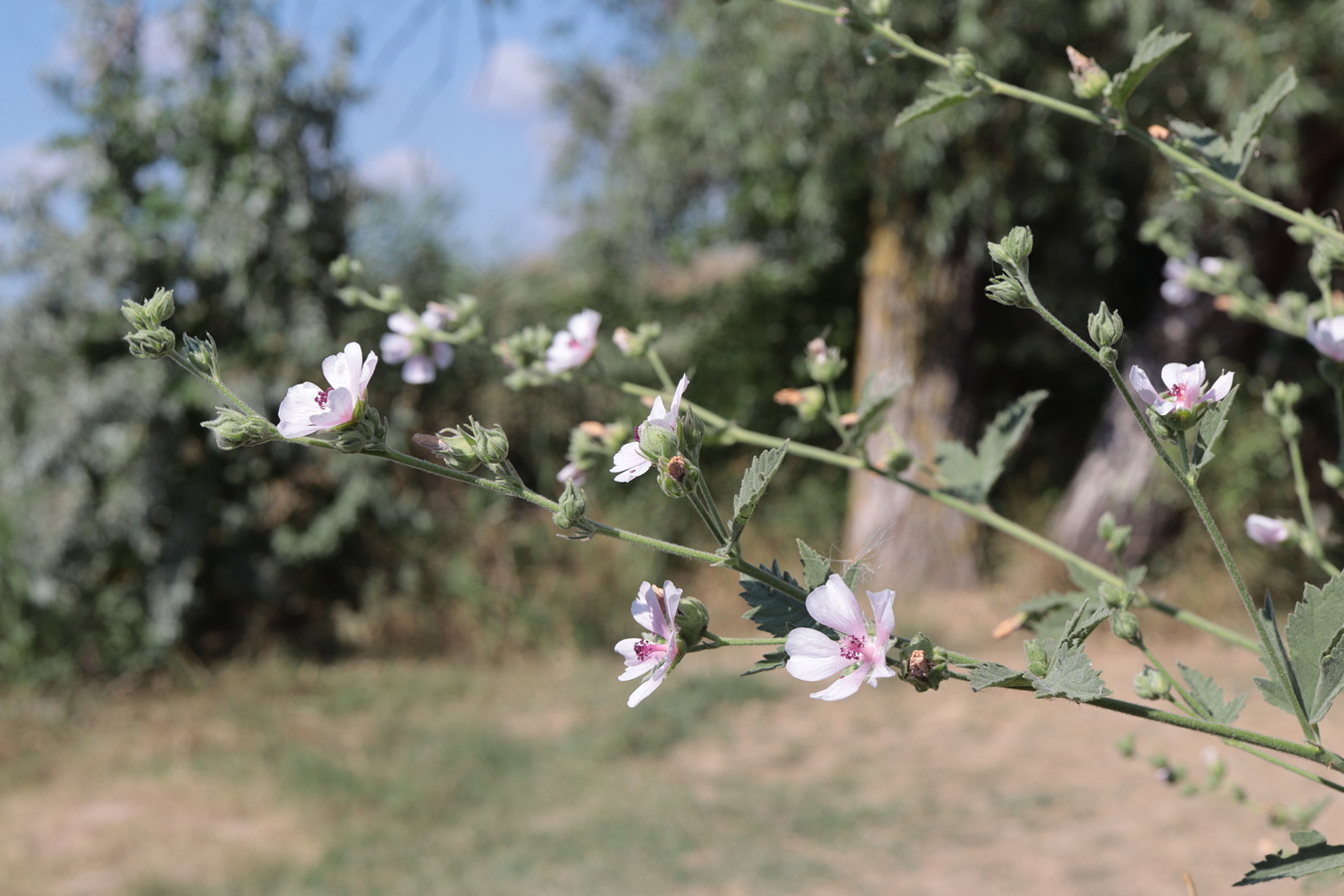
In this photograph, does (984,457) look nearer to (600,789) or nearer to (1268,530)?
(1268,530)

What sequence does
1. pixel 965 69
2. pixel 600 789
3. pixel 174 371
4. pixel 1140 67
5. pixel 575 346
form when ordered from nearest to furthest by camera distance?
pixel 1140 67, pixel 965 69, pixel 575 346, pixel 600 789, pixel 174 371

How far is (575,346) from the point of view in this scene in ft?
4.44

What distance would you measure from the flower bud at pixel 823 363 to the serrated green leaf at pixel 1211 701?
1.61 feet

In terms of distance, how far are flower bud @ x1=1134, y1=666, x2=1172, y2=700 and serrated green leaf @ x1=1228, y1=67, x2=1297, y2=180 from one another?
477 millimetres

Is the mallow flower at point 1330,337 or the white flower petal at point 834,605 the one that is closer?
the white flower petal at point 834,605

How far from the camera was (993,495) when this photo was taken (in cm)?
647

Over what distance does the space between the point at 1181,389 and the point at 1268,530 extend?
0.46 m

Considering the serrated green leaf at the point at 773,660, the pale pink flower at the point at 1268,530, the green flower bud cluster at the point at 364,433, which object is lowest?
the pale pink flower at the point at 1268,530

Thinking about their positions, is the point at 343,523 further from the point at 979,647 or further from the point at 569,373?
the point at 569,373

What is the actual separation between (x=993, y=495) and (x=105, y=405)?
4.48 m

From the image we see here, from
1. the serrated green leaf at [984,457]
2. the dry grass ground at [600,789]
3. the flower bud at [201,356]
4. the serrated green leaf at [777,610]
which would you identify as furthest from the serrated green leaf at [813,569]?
the dry grass ground at [600,789]

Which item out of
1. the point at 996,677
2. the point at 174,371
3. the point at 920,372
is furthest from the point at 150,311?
the point at 920,372

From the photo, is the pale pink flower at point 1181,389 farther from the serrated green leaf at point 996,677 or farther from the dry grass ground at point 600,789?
the dry grass ground at point 600,789

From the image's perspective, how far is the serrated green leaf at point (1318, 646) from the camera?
68 cm
